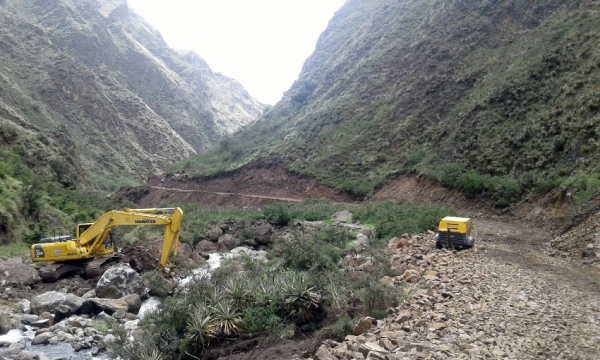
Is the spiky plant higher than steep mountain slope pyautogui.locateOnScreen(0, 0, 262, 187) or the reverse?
the reverse

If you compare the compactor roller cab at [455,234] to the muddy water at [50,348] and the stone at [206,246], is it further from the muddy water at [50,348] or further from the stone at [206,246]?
the stone at [206,246]

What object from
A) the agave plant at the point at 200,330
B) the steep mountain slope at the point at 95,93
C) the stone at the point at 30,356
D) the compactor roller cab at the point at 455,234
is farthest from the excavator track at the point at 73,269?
the steep mountain slope at the point at 95,93

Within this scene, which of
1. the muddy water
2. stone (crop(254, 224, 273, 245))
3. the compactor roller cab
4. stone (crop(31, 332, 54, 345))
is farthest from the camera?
stone (crop(254, 224, 273, 245))

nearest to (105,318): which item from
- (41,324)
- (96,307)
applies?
(96,307)

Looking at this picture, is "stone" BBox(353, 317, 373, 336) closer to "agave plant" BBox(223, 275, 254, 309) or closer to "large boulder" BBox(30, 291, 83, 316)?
"agave plant" BBox(223, 275, 254, 309)

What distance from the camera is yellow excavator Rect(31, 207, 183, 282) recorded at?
57.2 feet

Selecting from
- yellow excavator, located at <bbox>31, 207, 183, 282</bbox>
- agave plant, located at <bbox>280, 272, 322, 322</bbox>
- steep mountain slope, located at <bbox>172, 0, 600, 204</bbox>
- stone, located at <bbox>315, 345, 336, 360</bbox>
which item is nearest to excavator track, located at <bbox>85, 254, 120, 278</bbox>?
yellow excavator, located at <bbox>31, 207, 183, 282</bbox>

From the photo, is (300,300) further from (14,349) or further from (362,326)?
(14,349)

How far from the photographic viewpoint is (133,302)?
1544 centimetres

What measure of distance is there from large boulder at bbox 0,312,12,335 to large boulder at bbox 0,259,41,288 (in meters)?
3.70

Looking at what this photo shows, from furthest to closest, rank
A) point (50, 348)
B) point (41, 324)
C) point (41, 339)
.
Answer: point (41, 324), point (41, 339), point (50, 348)

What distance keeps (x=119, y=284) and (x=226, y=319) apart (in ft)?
24.3

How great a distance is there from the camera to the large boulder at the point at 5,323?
1239 centimetres

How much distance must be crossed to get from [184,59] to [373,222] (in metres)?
176
